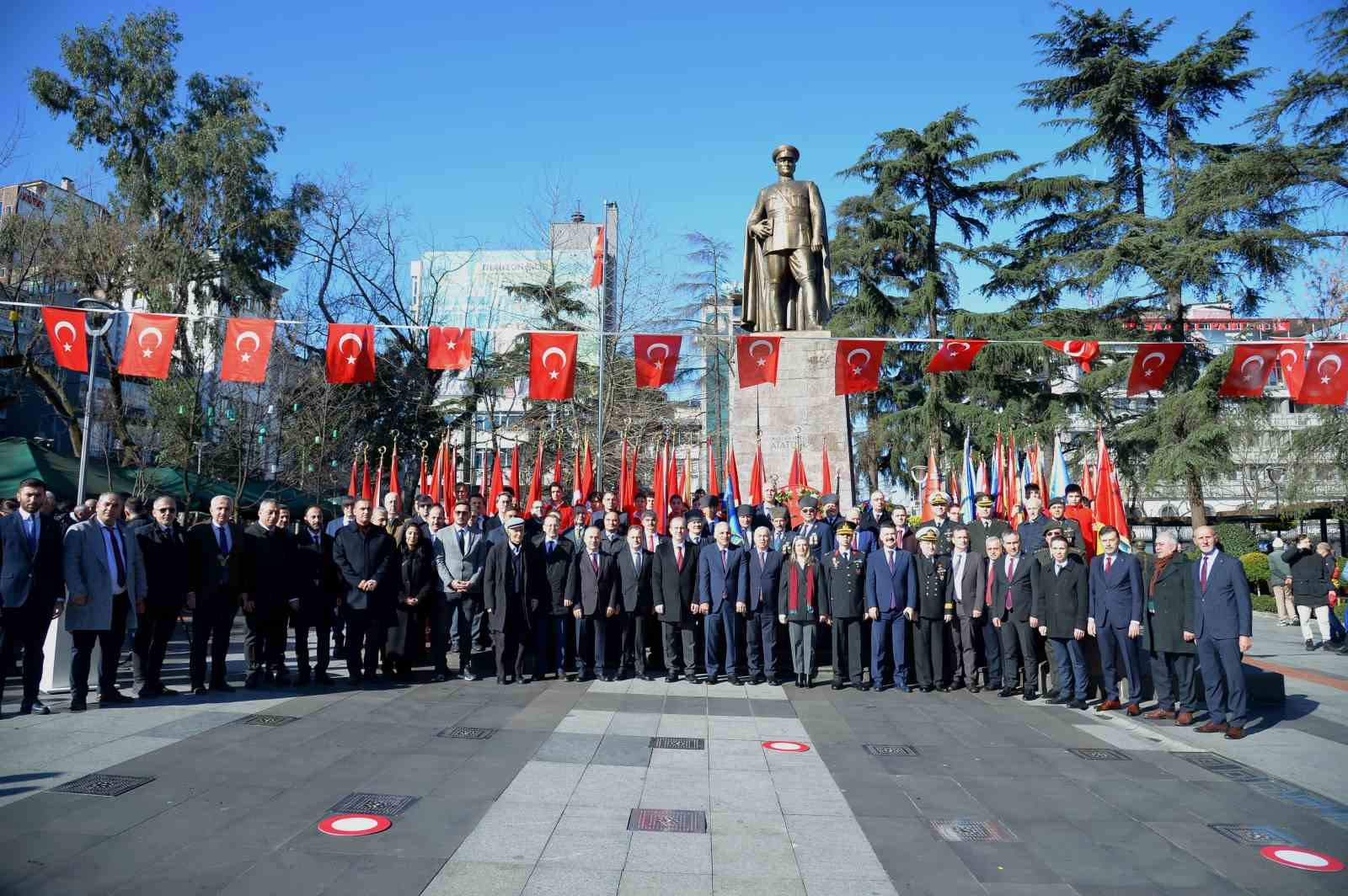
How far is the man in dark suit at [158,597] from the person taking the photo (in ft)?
27.2

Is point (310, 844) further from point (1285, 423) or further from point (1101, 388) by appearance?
point (1285, 423)

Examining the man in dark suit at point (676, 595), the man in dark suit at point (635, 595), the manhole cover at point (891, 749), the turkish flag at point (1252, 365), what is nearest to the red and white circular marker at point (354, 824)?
the manhole cover at point (891, 749)

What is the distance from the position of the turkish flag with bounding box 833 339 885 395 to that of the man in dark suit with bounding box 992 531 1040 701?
4.95 m

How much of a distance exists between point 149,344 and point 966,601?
1168 centimetres

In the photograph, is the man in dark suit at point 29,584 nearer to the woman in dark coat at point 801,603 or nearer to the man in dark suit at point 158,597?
the man in dark suit at point 158,597

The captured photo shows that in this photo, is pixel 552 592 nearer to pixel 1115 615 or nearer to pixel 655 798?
pixel 655 798

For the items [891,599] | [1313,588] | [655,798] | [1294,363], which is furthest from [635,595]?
[1313,588]

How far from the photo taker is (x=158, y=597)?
27.5 ft

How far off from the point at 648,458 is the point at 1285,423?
41612 mm

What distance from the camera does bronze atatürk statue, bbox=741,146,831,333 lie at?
14703 mm

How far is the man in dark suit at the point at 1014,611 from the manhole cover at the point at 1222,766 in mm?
2360

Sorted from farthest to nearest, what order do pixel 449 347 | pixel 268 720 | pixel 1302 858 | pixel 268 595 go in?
pixel 449 347 → pixel 268 595 → pixel 268 720 → pixel 1302 858

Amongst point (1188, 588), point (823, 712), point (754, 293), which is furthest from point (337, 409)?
point (1188, 588)

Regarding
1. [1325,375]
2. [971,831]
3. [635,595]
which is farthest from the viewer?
[1325,375]
